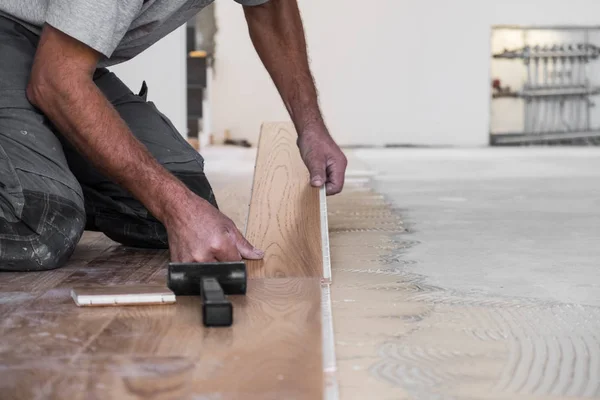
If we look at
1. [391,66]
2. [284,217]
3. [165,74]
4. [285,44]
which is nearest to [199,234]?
[284,217]

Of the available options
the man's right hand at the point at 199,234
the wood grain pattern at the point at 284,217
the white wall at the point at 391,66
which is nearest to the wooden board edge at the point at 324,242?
the wood grain pattern at the point at 284,217

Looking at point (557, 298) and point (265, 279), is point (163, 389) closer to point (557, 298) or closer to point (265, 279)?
point (265, 279)

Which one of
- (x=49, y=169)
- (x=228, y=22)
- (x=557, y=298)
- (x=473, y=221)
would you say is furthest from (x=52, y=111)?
(x=228, y=22)

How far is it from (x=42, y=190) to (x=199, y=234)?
0.48m

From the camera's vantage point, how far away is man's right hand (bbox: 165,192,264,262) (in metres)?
1.55

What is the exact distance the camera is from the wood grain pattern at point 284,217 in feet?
5.73

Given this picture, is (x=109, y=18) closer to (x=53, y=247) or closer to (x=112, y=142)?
(x=112, y=142)

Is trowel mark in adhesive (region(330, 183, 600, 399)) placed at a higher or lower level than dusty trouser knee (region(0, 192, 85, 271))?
lower

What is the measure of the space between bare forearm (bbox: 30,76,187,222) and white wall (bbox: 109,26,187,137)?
2.37m

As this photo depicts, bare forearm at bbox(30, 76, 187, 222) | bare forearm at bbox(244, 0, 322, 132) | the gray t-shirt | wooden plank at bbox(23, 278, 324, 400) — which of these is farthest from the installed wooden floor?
bare forearm at bbox(244, 0, 322, 132)

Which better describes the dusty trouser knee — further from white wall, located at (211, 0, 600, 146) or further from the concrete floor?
white wall, located at (211, 0, 600, 146)

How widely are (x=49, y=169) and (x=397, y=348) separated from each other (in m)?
0.98

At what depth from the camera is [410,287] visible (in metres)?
1.69

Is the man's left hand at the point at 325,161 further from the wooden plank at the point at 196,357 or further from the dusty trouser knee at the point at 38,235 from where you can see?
the wooden plank at the point at 196,357
